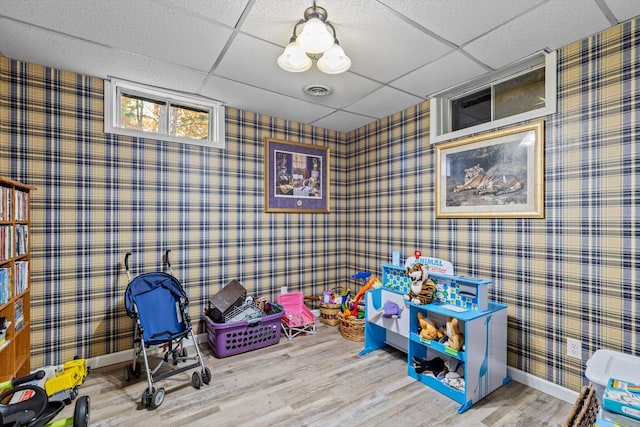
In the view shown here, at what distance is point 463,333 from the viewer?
236 cm

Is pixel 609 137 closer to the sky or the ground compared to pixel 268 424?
closer to the sky

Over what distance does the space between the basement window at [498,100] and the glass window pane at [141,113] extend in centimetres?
269

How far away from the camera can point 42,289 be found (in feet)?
8.04

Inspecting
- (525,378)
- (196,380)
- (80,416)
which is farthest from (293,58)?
(525,378)

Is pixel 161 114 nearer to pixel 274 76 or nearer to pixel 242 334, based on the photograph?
pixel 274 76

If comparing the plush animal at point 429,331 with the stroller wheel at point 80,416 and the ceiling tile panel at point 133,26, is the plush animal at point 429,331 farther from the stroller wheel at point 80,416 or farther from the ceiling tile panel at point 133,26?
the ceiling tile panel at point 133,26

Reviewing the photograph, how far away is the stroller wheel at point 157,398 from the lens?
6.82 feet

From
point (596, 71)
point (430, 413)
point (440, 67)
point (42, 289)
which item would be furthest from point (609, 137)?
point (42, 289)

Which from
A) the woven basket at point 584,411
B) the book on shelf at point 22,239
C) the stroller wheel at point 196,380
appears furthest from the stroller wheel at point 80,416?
the woven basket at point 584,411

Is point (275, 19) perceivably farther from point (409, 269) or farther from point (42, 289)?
point (42, 289)

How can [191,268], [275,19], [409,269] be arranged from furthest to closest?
1. [191,268]
2. [409,269]
3. [275,19]

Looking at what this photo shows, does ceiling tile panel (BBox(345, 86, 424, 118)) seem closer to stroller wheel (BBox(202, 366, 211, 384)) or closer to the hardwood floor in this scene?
the hardwood floor

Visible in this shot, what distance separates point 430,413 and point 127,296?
2.38m

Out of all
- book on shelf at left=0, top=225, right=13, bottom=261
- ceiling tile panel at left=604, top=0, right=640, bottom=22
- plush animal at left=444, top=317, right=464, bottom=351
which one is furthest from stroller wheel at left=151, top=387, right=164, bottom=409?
ceiling tile panel at left=604, top=0, right=640, bottom=22
